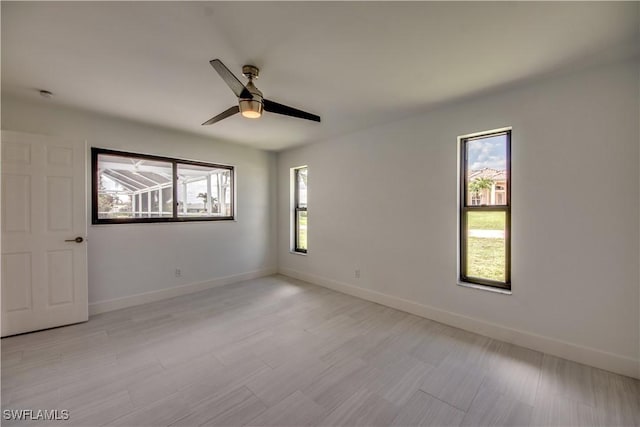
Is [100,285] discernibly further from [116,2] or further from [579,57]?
[579,57]

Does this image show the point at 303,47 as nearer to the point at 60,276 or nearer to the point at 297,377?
the point at 297,377

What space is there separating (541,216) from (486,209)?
47cm

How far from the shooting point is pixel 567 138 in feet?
7.27

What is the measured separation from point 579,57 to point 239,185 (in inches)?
175

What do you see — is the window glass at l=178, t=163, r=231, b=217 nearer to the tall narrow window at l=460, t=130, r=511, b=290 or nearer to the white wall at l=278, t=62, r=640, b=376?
the white wall at l=278, t=62, r=640, b=376

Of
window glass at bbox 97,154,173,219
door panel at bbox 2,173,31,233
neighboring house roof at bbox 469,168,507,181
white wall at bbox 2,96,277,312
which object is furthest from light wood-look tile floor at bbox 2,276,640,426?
neighboring house roof at bbox 469,168,507,181

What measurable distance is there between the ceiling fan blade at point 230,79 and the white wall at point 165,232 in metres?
2.43

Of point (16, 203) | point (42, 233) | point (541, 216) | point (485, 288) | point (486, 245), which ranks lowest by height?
point (485, 288)

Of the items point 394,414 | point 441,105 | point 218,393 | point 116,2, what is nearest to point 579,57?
point 441,105

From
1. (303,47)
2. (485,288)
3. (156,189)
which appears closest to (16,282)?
(156,189)

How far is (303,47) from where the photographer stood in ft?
6.11

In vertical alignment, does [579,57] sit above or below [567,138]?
above

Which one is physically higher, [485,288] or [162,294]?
[485,288]
